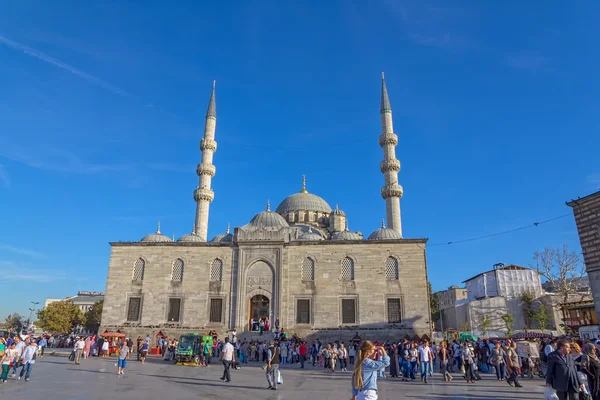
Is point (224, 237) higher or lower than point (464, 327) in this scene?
higher

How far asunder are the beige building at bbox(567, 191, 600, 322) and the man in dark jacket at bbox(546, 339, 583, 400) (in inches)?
557

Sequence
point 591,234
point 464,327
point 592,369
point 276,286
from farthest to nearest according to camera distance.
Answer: point 464,327, point 276,286, point 591,234, point 592,369

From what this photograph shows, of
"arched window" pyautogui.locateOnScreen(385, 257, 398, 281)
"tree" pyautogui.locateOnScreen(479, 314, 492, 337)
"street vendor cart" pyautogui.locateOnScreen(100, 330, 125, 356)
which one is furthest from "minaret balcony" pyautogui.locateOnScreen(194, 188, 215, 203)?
"tree" pyautogui.locateOnScreen(479, 314, 492, 337)

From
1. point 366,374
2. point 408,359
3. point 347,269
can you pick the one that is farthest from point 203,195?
point 366,374

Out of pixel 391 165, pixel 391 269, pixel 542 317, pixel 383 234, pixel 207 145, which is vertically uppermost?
pixel 207 145

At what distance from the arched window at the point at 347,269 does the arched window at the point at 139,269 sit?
527 inches

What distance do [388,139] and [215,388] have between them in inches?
1128

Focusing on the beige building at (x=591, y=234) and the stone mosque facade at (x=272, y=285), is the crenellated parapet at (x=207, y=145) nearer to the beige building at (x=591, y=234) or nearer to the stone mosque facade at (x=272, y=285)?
the stone mosque facade at (x=272, y=285)

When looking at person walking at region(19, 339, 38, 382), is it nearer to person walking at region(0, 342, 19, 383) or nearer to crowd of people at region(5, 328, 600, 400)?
crowd of people at region(5, 328, 600, 400)

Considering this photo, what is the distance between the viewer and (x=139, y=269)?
27938 millimetres

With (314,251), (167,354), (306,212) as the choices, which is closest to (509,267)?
(306,212)

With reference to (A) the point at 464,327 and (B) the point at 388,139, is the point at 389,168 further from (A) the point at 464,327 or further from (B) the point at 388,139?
(A) the point at 464,327

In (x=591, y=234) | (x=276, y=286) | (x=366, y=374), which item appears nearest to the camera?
(x=366, y=374)

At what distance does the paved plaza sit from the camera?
9.14 metres
